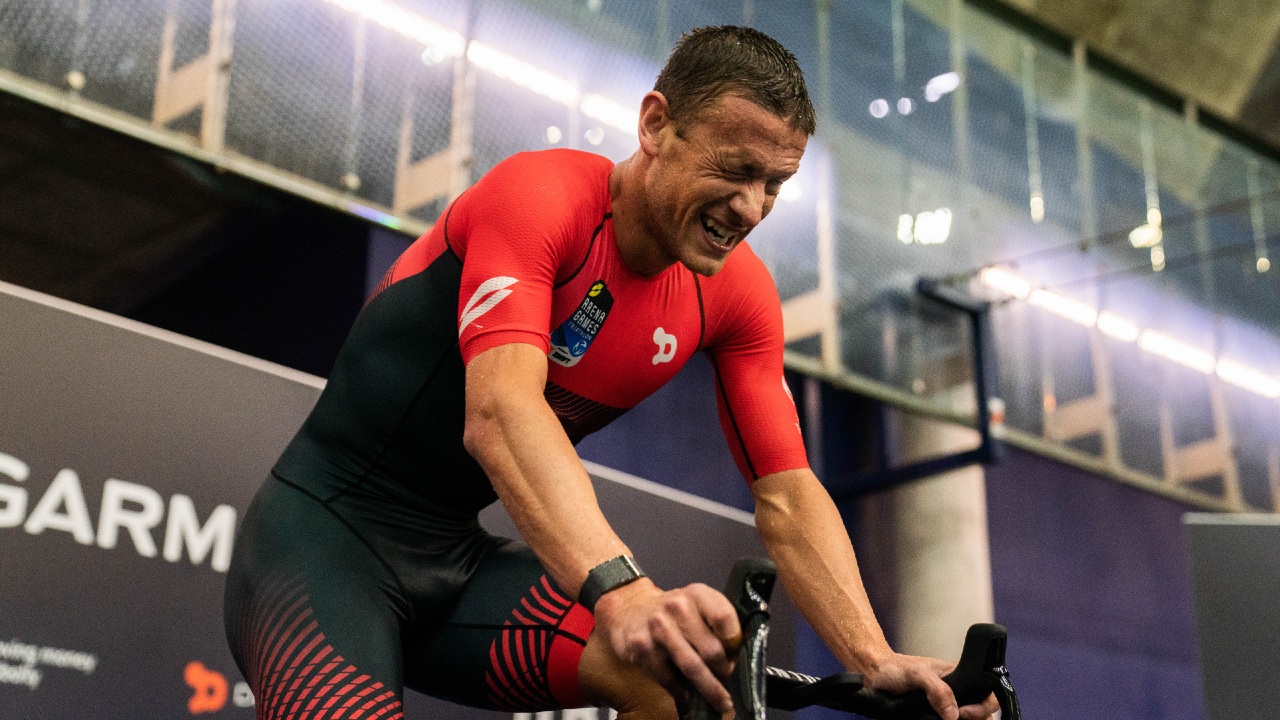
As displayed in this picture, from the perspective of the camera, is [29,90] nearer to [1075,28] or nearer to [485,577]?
[485,577]

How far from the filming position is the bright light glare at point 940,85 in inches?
284

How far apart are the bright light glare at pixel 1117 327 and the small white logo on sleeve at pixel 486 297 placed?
22.0ft

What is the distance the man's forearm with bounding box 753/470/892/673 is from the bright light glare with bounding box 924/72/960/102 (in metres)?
5.52

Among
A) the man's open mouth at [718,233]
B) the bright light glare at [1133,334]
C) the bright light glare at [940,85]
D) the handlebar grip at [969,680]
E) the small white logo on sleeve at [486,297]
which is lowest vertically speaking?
the handlebar grip at [969,680]

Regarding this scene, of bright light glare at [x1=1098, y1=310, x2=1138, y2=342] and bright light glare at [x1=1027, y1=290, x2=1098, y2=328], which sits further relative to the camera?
bright light glare at [x1=1098, y1=310, x2=1138, y2=342]

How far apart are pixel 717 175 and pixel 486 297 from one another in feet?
1.23

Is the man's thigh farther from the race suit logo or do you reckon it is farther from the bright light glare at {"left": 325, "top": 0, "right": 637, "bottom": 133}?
the bright light glare at {"left": 325, "top": 0, "right": 637, "bottom": 133}

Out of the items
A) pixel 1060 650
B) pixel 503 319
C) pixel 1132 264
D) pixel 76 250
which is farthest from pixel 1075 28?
pixel 503 319

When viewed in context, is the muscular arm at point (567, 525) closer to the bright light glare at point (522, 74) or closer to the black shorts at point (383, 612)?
the black shorts at point (383, 612)

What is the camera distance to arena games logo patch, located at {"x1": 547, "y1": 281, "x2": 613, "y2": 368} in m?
1.92

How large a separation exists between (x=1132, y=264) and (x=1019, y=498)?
1635mm

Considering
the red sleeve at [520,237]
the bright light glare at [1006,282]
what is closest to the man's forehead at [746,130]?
the red sleeve at [520,237]

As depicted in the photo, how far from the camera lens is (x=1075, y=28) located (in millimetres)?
8805

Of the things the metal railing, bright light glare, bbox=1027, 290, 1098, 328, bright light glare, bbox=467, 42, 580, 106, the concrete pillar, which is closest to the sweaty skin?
the metal railing
